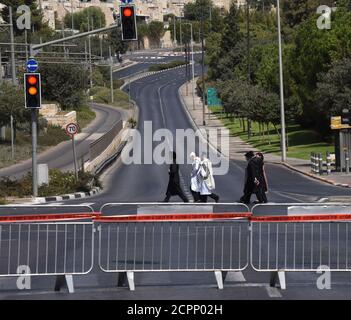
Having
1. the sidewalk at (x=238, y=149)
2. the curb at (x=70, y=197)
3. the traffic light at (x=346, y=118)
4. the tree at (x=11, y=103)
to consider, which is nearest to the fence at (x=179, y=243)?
the curb at (x=70, y=197)

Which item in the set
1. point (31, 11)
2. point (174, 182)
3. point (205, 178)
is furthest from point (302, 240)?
point (31, 11)

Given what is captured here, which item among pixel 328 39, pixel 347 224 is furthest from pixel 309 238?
pixel 328 39

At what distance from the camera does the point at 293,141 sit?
248 feet

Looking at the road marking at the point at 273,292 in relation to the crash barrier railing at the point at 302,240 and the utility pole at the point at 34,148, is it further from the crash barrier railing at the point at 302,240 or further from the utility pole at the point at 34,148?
the utility pole at the point at 34,148

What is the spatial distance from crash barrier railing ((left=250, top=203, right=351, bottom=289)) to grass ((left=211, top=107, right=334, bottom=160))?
155ft

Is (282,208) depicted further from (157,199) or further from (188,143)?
(188,143)

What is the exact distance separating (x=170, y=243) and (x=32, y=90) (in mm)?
19276

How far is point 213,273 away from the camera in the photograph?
14.9 m

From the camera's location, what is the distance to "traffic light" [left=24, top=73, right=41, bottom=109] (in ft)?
106

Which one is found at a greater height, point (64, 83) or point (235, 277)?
point (235, 277)

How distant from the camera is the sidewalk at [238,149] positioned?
4428 cm

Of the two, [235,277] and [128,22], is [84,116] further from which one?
[235,277]

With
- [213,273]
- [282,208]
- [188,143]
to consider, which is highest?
[282,208]

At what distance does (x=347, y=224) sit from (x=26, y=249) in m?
4.55
